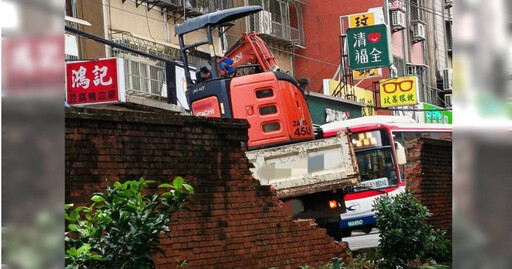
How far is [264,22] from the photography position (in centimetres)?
3844

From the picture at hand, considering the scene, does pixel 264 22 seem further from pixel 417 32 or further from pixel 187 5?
pixel 417 32

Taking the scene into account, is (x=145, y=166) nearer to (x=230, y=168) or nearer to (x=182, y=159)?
(x=182, y=159)

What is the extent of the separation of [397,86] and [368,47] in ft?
13.9

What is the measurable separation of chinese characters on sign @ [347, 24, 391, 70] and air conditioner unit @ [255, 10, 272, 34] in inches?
126

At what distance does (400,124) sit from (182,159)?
16.7 meters

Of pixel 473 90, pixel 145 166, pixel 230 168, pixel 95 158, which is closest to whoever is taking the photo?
pixel 473 90

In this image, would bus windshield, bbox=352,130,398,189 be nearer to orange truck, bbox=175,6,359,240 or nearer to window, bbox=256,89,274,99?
orange truck, bbox=175,6,359,240

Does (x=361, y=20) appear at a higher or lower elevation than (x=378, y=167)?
higher

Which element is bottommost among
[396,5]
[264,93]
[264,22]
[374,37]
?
[264,93]

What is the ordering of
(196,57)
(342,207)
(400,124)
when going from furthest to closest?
(196,57)
(400,124)
(342,207)

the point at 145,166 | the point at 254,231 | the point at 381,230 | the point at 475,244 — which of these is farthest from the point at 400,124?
the point at 475,244

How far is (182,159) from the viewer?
1113 centimetres

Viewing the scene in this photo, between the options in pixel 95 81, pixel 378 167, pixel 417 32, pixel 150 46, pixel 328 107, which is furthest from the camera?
pixel 417 32

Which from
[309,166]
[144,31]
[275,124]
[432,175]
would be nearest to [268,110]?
[275,124]
